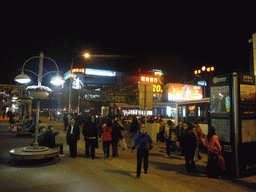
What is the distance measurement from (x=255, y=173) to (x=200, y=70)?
21.1m

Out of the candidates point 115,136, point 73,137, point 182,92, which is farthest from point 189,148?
point 182,92

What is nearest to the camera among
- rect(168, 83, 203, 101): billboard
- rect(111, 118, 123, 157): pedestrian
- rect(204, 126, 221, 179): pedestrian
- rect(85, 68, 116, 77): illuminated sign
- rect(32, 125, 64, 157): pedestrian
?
rect(204, 126, 221, 179): pedestrian

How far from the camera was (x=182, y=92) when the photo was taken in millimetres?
29125

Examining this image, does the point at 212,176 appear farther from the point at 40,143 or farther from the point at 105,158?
the point at 40,143

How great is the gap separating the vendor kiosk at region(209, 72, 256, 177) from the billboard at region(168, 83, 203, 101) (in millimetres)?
20882

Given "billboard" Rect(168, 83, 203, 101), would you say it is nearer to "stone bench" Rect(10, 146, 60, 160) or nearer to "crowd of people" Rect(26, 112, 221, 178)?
"crowd of people" Rect(26, 112, 221, 178)

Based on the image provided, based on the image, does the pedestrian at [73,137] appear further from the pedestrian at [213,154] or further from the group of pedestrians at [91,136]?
the pedestrian at [213,154]

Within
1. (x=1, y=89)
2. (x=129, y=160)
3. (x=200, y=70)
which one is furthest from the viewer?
(x=1, y=89)

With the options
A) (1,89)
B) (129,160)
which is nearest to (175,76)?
(1,89)

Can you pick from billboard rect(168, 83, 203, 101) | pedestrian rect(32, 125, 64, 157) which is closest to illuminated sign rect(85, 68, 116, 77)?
billboard rect(168, 83, 203, 101)

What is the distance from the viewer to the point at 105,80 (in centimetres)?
8138

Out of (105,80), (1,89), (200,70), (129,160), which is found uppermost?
(105,80)

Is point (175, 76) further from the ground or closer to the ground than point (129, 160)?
further from the ground

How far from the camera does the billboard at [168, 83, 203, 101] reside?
28.0m
